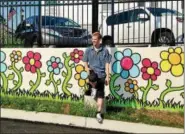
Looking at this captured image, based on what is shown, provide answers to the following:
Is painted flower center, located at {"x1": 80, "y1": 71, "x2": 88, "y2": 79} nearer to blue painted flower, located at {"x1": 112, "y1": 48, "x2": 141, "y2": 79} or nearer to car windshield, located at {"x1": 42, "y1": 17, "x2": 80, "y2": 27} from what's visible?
blue painted flower, located at {"x1": 112, "y1": 48, "x2": 141, "y2": 79}

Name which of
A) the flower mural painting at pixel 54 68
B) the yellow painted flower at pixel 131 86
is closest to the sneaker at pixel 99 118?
the yellow painted flower at pixel 131 86

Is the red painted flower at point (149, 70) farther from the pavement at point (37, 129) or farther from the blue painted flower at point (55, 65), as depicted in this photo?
the blue painted flower at point (55, 65)

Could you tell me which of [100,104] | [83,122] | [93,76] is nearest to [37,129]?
[83,122]

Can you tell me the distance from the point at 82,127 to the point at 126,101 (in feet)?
4.83

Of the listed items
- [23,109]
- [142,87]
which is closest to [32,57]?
[23,109]

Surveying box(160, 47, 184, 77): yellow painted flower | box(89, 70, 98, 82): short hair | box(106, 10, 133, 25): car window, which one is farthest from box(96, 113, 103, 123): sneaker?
box(106, 10, 133, 25): car window

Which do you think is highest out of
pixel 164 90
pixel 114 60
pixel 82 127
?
pixel 114 60

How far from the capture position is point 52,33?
10781 millimetres

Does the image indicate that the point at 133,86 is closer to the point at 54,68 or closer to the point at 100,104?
the point at 100,104

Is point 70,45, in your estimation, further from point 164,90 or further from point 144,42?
point 164,90

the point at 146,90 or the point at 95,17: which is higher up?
the point at 95,17

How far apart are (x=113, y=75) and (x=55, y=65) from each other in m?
1.45

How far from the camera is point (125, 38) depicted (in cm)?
1022

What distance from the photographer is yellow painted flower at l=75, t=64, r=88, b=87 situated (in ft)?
32.8
